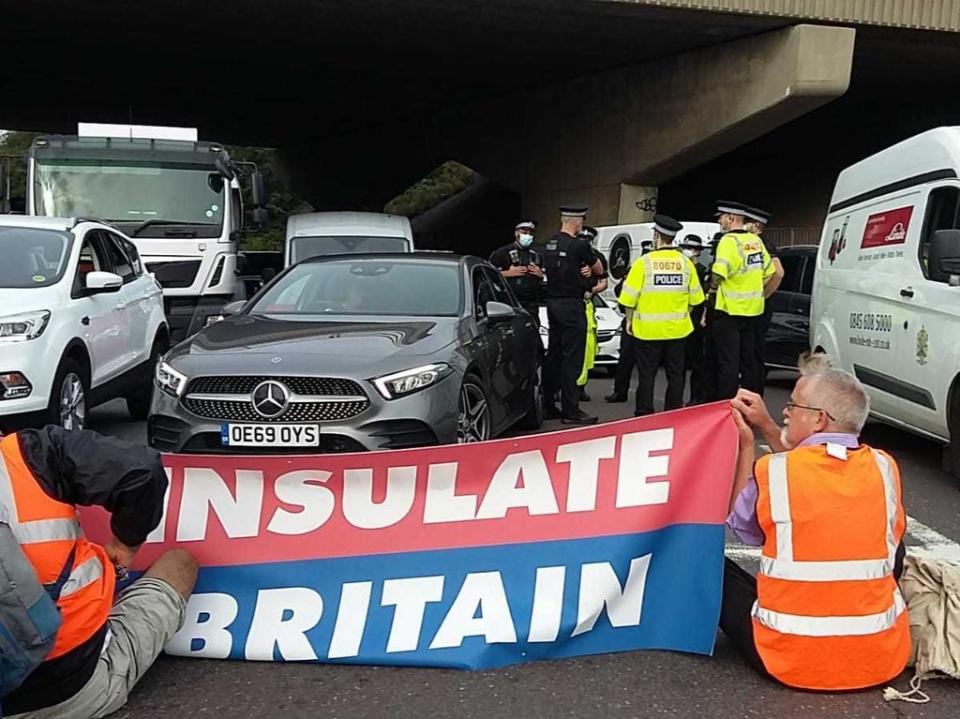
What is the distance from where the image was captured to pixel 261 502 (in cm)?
378

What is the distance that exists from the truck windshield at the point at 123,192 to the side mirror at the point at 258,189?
101 cm

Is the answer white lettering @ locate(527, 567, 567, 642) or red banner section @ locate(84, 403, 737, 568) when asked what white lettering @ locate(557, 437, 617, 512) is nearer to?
red banner section @ locate(84, 403, 737, 568)

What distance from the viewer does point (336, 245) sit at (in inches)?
508

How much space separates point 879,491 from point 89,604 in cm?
255

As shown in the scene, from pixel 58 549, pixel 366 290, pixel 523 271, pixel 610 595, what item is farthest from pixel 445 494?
pixel 523 271

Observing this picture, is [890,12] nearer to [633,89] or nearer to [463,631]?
[633,89]

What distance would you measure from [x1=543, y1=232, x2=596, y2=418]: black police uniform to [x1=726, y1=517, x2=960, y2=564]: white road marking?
3444 millimetres

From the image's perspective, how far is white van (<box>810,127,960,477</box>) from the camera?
21.4 ft

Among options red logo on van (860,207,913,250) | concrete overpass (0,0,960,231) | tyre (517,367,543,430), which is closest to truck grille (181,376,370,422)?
tyre (517,367,543,430)

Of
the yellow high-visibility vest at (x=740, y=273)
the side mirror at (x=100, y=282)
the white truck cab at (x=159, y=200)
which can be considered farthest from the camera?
the white truck cab at (x=159, y=200)

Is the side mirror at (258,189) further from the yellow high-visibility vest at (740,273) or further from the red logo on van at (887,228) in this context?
the red logo on van at (887,228)

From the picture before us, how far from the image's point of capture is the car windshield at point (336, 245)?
12.9m

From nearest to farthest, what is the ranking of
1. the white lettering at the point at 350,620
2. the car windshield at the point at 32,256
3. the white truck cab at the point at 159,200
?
the white lettering at the point at 350,620
the car windshield at the point at 32,256
the white truck cab at the point at 159,200

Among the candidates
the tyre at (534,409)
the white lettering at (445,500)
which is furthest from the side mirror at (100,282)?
the white lettering at (445,500)
